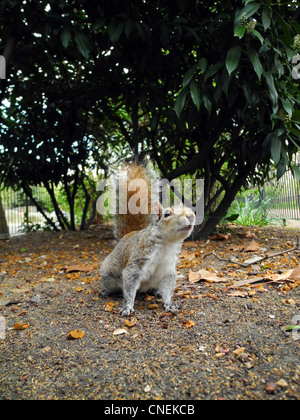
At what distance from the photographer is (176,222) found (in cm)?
223

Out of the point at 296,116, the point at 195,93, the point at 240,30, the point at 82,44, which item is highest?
the point at 82,44

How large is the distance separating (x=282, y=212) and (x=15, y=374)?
729 centimetres

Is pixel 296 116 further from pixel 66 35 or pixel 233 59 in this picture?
pixel 66 35

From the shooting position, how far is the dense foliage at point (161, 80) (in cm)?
297

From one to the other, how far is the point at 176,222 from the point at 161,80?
118 inches

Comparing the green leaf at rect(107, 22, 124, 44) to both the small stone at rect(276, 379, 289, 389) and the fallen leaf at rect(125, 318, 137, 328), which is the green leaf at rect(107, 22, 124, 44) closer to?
the fallen leaf at rect(125, 318, 137, 328)

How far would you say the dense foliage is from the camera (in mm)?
2975

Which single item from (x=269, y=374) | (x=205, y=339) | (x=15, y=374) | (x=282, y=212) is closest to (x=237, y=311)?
(x=205, y=339)

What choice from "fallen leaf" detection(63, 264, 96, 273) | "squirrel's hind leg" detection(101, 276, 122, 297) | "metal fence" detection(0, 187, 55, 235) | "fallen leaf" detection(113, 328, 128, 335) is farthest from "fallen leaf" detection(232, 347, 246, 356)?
"metal fence" detection(0, 187, 55, 235)

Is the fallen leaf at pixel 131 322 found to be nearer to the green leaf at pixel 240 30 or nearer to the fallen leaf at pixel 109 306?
the fallen leaf at pixel 109 306

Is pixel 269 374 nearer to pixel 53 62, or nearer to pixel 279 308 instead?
Answer: pixel 279 308

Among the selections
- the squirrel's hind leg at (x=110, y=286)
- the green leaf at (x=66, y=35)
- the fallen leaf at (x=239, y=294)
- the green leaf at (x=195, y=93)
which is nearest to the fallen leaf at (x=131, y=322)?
the squirrel's hind leg at (x=110, y=286)

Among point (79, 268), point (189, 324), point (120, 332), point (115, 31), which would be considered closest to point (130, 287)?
point (120, 332)

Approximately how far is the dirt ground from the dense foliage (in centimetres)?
144
